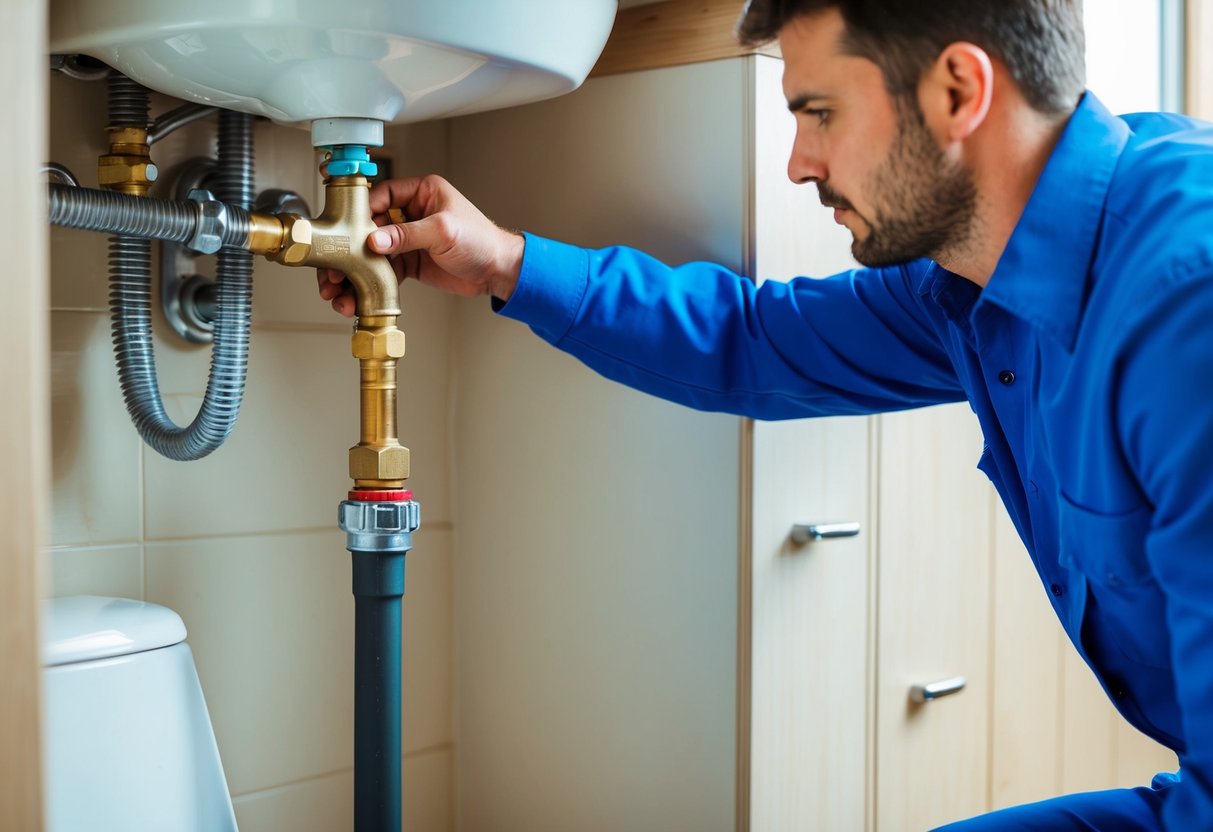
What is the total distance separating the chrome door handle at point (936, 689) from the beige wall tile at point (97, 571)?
691 mm

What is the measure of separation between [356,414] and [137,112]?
1.13ft

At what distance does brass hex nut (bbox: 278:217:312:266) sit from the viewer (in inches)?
33.8

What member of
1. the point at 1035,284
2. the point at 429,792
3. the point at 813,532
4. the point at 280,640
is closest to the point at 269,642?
the point at 280,640

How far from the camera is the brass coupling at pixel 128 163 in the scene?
89cm

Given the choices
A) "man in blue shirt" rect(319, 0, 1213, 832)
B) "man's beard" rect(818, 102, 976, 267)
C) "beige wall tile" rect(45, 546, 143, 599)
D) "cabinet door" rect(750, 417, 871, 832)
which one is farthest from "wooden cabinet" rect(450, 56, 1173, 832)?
"beige wall tile" rect(45, 546, 143, 599)

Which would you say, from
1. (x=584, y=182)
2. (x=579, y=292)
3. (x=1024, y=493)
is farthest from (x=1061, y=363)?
(x=584, y=182)

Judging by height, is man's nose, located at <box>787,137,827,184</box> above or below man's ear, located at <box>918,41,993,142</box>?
below

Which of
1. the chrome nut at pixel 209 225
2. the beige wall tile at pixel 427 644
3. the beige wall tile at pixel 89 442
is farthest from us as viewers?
the beige wall tile at pixel 427 644

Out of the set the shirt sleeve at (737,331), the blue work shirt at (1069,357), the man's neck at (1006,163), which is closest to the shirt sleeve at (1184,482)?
the blue work shirt at (1069,357)

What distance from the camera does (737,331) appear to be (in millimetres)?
980

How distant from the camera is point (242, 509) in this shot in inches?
41.7

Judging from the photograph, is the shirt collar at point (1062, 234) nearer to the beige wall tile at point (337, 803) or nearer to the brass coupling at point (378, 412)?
the brass coupling at point (378, 412)

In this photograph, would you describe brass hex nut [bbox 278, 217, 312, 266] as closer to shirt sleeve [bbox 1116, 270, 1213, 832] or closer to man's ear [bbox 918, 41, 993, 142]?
man's ear [bbox 918, 41, 993, 142]

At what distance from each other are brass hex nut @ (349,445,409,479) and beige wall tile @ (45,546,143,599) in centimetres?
23
